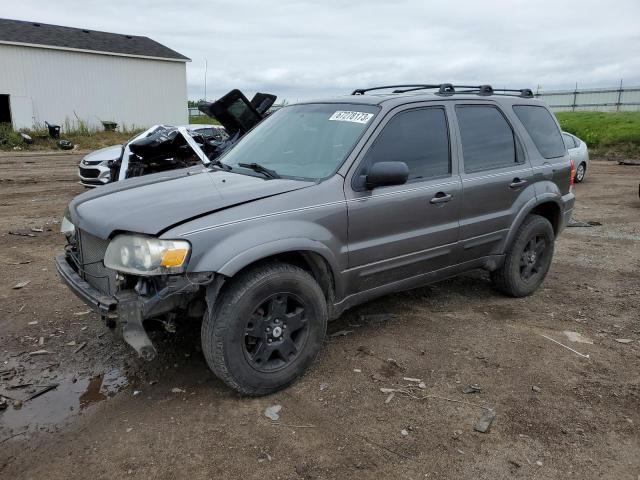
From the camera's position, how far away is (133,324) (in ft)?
9.80

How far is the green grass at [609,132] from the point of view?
824 inches

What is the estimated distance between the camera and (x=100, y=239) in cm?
330

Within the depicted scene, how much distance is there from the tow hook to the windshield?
1.41m

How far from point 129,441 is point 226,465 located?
61 centimetres

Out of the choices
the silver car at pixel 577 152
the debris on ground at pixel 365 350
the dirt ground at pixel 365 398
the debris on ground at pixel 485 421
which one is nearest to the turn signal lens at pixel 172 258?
the dirt ground at pixel 365 398

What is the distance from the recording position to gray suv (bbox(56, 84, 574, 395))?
3.06 meters

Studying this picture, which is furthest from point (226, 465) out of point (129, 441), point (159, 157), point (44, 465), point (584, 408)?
point (159, 157)

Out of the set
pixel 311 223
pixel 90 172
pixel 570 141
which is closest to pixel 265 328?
pixel 311 223

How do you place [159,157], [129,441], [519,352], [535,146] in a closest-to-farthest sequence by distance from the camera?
[129,441] < [519,352] < [535,146] < [159,157]

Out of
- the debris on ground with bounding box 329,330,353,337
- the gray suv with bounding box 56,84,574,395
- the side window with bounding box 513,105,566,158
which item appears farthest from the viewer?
the side window with bounding box 513,105,566,158

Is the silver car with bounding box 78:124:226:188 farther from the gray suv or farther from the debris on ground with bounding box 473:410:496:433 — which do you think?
the debris on ground with bounding box 473:410:496:433

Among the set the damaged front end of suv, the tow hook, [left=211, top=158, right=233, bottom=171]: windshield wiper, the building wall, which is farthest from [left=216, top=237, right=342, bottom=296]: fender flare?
the building wall

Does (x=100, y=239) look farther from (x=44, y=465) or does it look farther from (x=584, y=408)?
(x=584, y=408)

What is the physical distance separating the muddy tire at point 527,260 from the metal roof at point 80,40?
2786 cm
